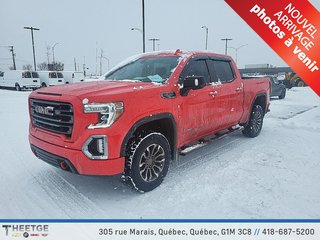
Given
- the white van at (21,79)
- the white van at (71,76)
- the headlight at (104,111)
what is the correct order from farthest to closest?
the white van at (71,76) < the white van at (21,79) < the headlight at (104,111)

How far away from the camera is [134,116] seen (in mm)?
2717

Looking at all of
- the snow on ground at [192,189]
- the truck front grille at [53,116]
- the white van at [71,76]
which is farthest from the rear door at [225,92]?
the white van at [71,76]

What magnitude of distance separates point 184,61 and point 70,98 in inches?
67.5

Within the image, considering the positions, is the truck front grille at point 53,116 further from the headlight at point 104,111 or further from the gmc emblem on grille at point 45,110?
the headlight at point 104,111

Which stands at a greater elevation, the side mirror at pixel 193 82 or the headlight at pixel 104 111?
the side mirror at pixel 193 82

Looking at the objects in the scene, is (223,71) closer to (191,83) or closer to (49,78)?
(191,83)

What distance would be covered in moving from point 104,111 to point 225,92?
239 centimetres

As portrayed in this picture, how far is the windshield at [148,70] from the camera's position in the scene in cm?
345

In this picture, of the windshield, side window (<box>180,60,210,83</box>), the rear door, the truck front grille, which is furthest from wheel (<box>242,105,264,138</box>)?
the truck front grille

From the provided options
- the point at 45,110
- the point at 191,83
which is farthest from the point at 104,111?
the point at 191,83

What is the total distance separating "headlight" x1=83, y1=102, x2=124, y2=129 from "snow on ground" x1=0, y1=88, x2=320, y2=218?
35.7 inches

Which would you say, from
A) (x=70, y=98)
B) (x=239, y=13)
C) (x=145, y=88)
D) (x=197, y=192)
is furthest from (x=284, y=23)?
(x=70, y=98)

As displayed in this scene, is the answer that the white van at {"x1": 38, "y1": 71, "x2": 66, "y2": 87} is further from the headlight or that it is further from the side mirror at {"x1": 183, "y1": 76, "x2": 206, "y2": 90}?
the headlight

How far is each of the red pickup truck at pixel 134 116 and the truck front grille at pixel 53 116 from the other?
0.01m
